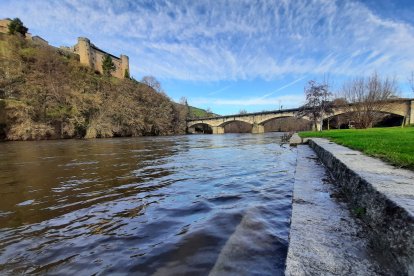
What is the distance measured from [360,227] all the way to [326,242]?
68 cm

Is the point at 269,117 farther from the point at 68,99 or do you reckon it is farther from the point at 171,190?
the point at 171,190

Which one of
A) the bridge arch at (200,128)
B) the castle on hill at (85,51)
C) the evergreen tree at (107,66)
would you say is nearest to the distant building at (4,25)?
the castle on hill at (85,51)

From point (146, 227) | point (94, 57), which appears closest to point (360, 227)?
point (146, 227)

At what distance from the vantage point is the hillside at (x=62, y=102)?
3816 cm

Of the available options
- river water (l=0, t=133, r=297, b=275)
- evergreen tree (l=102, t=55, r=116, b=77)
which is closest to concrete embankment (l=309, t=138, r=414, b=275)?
river water (l=0, t=133, r=297, b=275)

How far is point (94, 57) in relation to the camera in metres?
83.9

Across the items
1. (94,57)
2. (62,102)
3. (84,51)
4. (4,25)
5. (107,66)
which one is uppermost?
(4,25)

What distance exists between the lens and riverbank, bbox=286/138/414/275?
1900 millimetres

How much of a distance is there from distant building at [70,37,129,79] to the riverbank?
8672 centimetres

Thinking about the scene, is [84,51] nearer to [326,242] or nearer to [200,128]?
[200,128]

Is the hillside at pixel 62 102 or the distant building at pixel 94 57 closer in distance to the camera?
the hillside at pixel 62 102

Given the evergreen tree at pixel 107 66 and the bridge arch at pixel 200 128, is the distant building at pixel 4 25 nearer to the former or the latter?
the evergreen tree at pixel 107 66

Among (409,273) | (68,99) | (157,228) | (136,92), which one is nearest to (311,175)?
(157,228)

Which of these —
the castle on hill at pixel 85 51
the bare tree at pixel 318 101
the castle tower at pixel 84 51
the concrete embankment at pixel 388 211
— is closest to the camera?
the concrete embankment at pixel 388 211
